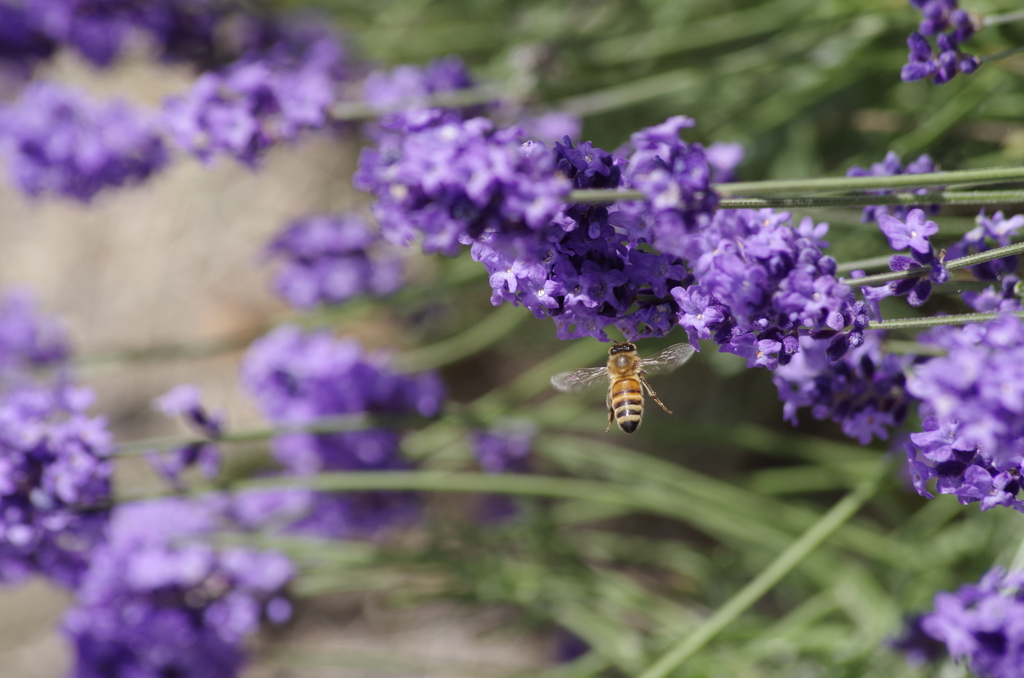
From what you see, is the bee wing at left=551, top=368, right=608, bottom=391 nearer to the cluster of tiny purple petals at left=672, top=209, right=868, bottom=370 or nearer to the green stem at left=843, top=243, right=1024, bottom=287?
the cluster of tiny purple petals at left=672, top=209, right=868, bottom=370

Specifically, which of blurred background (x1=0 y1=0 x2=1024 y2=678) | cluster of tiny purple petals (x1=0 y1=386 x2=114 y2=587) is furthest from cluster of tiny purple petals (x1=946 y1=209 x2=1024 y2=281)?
cluster of tiny purple petals (x1=0 y1=386 x2=114 y2=587)

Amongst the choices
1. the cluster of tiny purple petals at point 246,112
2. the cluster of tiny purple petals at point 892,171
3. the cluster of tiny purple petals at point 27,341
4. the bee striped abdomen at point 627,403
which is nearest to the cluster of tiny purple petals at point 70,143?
the cluster of tiny purple petals at point 246,112

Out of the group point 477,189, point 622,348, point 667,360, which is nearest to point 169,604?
point 622,348

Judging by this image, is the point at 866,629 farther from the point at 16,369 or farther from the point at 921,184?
the point at 16,369

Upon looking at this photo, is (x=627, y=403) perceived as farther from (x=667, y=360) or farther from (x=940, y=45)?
(x=940, y=45)

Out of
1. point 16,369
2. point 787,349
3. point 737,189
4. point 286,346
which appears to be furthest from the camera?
point 16,369

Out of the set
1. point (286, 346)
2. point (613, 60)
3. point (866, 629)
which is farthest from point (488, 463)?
point (613, 60)
